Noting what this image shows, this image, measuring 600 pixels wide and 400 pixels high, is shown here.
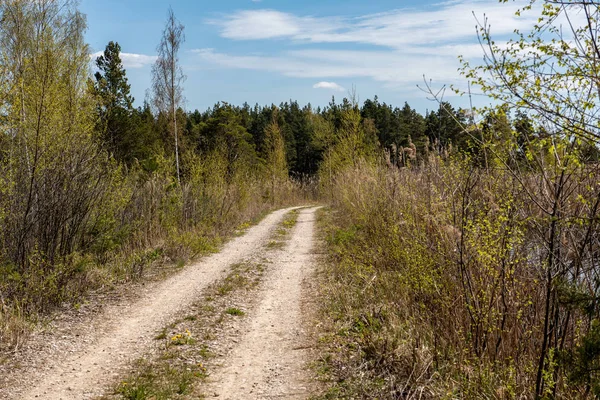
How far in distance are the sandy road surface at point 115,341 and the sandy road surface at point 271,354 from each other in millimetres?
1133

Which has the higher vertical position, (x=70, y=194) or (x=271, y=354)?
(x=70, y=194)

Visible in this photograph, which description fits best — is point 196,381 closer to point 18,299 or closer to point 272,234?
point 18,299

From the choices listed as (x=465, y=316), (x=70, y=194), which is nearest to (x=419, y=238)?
(x=465, y=316)

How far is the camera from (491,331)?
4.02 metres

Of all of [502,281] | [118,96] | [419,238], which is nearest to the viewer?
[502,281]

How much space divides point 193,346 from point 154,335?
695 mm

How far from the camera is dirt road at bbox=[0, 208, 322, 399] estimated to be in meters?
4.74

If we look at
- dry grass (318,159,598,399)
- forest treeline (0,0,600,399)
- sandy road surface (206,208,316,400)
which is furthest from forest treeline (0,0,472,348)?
sandy road surface (206,208,316,400)

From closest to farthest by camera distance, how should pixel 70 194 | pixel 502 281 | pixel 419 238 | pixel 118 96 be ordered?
pixel 502 281 < pixel 419 238 < pixel 70 194 < pixel 118 96

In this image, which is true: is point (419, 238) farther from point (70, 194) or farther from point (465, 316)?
point (70, 194)

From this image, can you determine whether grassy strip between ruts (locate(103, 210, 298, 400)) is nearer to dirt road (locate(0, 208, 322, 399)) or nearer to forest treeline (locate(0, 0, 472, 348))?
dirt road (locate(0, 208, 322, 399))

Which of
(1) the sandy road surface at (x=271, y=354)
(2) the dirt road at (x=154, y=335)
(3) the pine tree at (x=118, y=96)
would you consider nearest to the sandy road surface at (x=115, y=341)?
(2) the dirt road at (x=154, y=335)

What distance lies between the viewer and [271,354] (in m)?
5.66

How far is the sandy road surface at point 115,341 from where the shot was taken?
15.5ft
